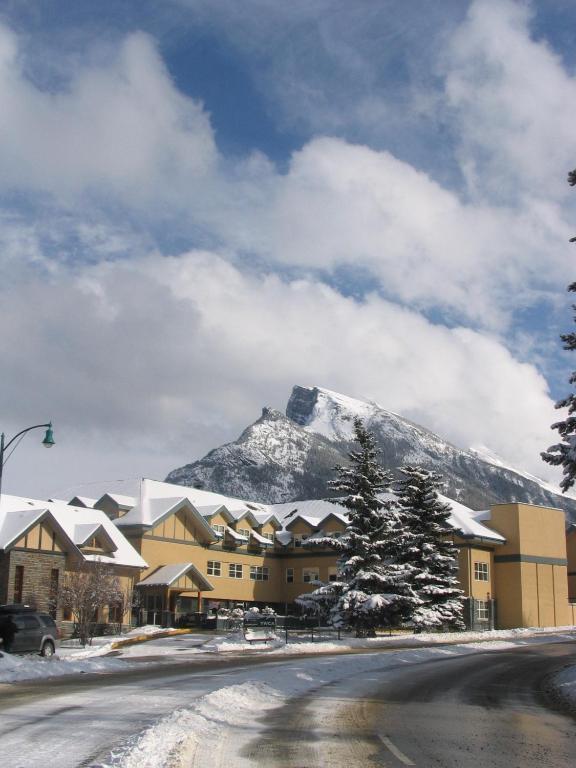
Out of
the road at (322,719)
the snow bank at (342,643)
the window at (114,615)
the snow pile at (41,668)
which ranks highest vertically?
the road at (322,719)

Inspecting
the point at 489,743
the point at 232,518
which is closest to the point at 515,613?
the point at 232,518

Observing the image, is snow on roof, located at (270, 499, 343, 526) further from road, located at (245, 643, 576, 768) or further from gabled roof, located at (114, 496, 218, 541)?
road, located at (245, 643, 576, 768)

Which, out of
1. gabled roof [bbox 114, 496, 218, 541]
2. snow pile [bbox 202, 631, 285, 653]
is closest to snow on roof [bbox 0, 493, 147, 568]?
gabled roof [bbox 114, 496, 218, 541]

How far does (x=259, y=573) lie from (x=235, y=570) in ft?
10.2

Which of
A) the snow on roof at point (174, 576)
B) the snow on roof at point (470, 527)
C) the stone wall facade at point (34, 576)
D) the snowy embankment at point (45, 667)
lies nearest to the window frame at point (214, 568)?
the snow on roof at point (174, 576)

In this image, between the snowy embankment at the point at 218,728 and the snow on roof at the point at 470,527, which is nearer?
the snowy embankment at the point at 218,728

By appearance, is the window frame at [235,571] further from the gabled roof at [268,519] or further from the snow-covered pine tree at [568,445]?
the snow-covered pine tree at [568,445]

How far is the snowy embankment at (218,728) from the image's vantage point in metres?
10.3

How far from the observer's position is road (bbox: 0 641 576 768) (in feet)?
36.1

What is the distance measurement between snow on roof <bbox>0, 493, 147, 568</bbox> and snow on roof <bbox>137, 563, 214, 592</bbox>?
153 centimetres

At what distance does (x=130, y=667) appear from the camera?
27625 mm

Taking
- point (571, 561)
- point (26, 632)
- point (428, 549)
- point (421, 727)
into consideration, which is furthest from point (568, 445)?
point (571, 561)

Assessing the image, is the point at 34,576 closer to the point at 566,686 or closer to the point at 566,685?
the point at 566,685

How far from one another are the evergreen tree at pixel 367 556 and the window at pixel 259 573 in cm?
2112
